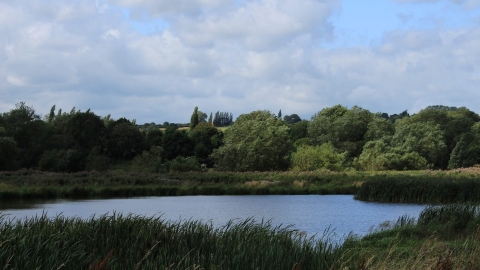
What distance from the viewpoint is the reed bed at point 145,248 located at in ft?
31.3

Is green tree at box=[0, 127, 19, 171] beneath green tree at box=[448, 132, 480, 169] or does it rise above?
beneath

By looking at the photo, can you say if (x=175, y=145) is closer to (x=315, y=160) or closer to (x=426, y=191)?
(x=315, y=160)

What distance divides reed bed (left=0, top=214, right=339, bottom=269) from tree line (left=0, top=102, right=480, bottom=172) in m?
49.7

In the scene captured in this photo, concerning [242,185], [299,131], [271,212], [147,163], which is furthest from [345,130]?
[271,212]

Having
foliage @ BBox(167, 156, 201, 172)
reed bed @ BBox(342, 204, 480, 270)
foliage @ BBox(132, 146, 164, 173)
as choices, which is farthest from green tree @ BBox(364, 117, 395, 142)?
reed bed @ BBox(342, 204, 480, 270)

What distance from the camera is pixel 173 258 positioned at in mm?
10023

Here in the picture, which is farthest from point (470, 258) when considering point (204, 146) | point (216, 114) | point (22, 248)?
point (216, 114)

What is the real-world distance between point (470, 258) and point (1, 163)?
5692 centimetres

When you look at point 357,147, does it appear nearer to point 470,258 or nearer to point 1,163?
point 1,163

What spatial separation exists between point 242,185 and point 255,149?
2006cm

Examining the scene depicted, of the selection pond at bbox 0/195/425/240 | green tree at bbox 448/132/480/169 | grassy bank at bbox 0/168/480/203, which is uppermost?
green tree at bbox 448/132/480/169

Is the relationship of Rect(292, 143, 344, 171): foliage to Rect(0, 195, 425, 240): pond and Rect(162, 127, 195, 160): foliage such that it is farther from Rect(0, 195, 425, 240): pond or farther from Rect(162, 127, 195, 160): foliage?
Rect(0, 195, 425, 240): pond

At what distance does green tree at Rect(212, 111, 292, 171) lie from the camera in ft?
225

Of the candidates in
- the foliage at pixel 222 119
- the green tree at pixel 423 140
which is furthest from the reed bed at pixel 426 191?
the foliage at pixel 222 119
